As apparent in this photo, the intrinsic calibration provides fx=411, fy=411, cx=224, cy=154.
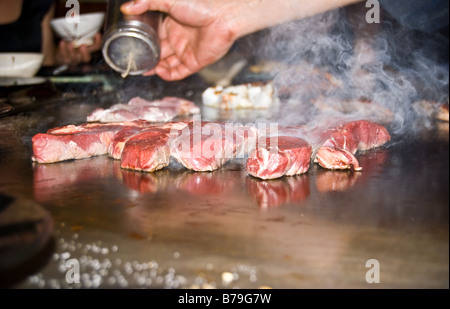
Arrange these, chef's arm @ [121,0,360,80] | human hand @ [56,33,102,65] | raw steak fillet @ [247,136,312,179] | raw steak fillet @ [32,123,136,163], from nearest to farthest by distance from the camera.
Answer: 1. raw steak fillet @ [247,136,312,179]
2. raw steak fillet @ [32,123,136,163]
3. chef's arm @ [121,0,360,80]
4. human hand @ [56,33,102,65]

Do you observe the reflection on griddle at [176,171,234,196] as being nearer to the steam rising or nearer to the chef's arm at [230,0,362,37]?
the steam rising

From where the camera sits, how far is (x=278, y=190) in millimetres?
2145

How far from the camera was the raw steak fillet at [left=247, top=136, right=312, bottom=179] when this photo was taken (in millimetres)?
2285

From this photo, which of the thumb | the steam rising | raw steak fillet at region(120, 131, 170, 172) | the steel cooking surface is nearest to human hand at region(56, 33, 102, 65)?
the steam rising

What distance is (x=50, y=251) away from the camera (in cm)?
150

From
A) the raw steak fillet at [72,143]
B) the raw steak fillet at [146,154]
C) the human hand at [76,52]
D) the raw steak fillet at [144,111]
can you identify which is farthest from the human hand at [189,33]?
the human hand at [76,52]

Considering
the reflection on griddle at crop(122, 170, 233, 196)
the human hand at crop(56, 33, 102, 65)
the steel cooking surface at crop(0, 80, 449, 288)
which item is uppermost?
the human hand at crop(56, 33, 102, 65)

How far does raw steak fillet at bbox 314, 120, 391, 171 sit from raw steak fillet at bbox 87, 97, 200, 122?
5.60 feet

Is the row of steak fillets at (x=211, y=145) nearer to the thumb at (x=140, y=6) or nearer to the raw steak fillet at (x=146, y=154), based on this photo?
the raw steak fillet at (x=146, y=154)

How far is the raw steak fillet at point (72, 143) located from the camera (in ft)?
8.48

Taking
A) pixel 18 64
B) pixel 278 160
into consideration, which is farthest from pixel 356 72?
pixel 18 64

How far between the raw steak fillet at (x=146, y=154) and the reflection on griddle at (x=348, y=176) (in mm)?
918
